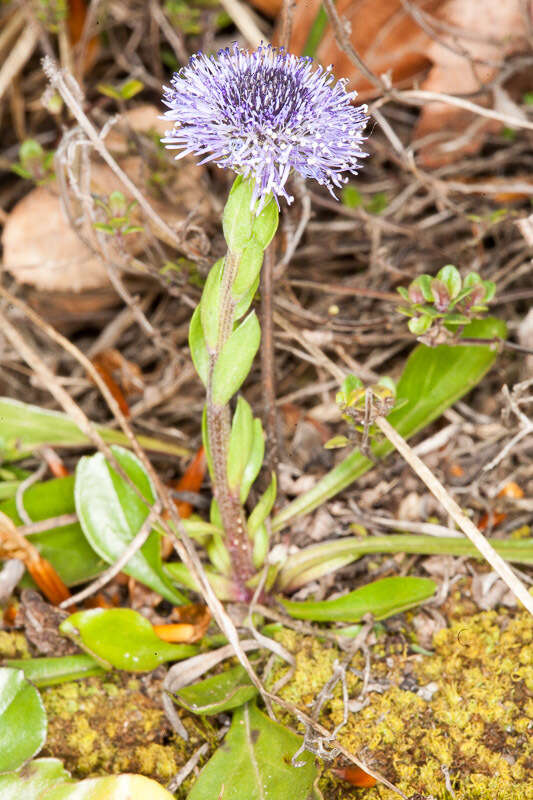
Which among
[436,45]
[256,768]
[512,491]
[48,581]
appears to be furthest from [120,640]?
[436,45]

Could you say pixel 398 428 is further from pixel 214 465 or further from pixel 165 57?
pixel 165 57

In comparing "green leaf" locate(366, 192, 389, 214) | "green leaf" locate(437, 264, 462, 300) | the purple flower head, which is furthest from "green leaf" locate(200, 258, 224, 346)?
"green leaf" locate(366, 192, 389, 214)

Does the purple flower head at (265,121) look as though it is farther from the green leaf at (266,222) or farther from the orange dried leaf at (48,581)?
the orange dried leaf at (48,581)

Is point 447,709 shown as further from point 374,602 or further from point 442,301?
point 442,301

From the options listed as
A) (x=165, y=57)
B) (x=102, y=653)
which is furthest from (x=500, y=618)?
(x=165, y=57)

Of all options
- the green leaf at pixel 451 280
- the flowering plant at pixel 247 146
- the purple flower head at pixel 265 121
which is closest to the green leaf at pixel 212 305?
the flowering plant at pixel 247 146
